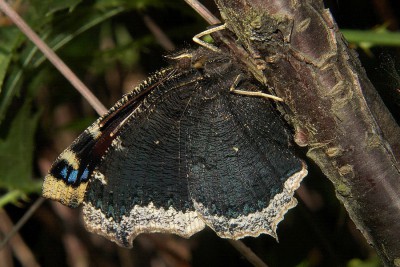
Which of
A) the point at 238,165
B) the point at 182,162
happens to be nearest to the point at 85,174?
the point at 182,162

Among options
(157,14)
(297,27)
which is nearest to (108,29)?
(157,14)

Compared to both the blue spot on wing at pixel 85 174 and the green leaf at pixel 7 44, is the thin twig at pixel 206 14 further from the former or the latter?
the green leaf at pixel 7 44

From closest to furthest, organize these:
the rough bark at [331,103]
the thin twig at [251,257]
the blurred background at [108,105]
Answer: the rough bark at [331,103]
the thin twig at [251,257]
the blurred background at [108,105]

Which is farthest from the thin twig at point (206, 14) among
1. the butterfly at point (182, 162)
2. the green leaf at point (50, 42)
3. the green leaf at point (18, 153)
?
the green leaf at point (18, 153)

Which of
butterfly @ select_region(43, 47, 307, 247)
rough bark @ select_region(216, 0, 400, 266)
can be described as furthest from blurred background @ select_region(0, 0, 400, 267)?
rough bark @ select_region(216, 0, 400, 266)

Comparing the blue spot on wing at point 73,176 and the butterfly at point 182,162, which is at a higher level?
the blue spot on wing at point 73,176

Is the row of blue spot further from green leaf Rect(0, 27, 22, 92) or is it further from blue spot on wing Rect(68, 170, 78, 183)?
green leaf Rect(0, 27, 22, 92)

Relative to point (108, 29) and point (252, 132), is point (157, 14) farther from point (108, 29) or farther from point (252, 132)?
point (252, 132)

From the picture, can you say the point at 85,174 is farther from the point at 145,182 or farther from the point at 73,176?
the point at 145,182
